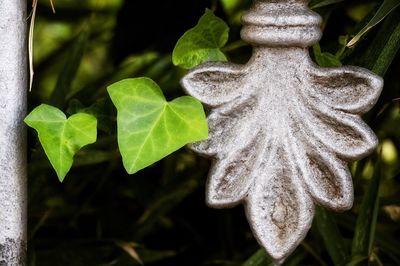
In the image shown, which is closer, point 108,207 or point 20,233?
point 20,233

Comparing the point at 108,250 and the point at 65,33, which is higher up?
the point at 65,33

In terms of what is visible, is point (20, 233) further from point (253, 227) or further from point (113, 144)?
point (113, 144)

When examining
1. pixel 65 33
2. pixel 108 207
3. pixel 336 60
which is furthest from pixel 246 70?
pixel 65 33

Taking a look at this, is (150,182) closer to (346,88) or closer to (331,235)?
(331,235)

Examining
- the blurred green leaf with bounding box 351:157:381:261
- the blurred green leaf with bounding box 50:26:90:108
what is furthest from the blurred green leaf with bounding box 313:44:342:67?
the blurred green leaf with bounding box 50:26:90:108

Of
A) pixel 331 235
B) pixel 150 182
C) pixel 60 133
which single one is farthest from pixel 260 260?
pixel 150 182

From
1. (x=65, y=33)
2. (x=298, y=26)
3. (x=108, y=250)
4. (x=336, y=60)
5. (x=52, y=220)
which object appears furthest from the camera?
(x=65, y=33)
